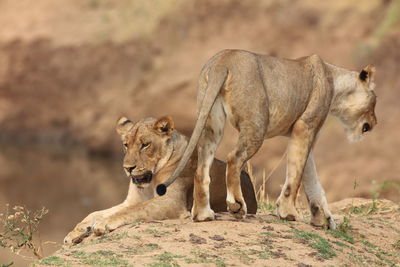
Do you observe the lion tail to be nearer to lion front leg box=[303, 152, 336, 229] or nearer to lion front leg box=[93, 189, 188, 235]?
lion front leg box=[93, 189, 188, 235]

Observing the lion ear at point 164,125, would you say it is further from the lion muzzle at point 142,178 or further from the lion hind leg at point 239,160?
the lion hind leg at point 239,160

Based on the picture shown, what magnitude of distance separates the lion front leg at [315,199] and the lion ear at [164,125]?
1083 millimetres

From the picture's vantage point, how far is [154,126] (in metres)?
6.92

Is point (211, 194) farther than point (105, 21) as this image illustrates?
No

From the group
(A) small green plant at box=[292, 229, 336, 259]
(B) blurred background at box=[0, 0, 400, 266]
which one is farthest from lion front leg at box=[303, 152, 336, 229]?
(B) blurred background at box=[0, 0, 400, 266]

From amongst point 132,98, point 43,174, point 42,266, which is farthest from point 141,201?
point 132,98

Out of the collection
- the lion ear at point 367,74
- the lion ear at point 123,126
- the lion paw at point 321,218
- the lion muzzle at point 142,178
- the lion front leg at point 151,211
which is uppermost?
the lion ear at point 367,74

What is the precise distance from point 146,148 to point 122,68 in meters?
20.2

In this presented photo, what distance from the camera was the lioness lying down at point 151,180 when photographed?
6762mm

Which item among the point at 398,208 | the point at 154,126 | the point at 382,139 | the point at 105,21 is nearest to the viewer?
the point at 154,126

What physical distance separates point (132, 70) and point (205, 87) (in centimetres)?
2009

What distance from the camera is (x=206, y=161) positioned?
6566 millimetres

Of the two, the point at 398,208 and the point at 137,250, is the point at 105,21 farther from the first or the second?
the point at 137,250

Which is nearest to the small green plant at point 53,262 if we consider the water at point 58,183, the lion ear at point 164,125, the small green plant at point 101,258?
the small green plant at point 101,258
